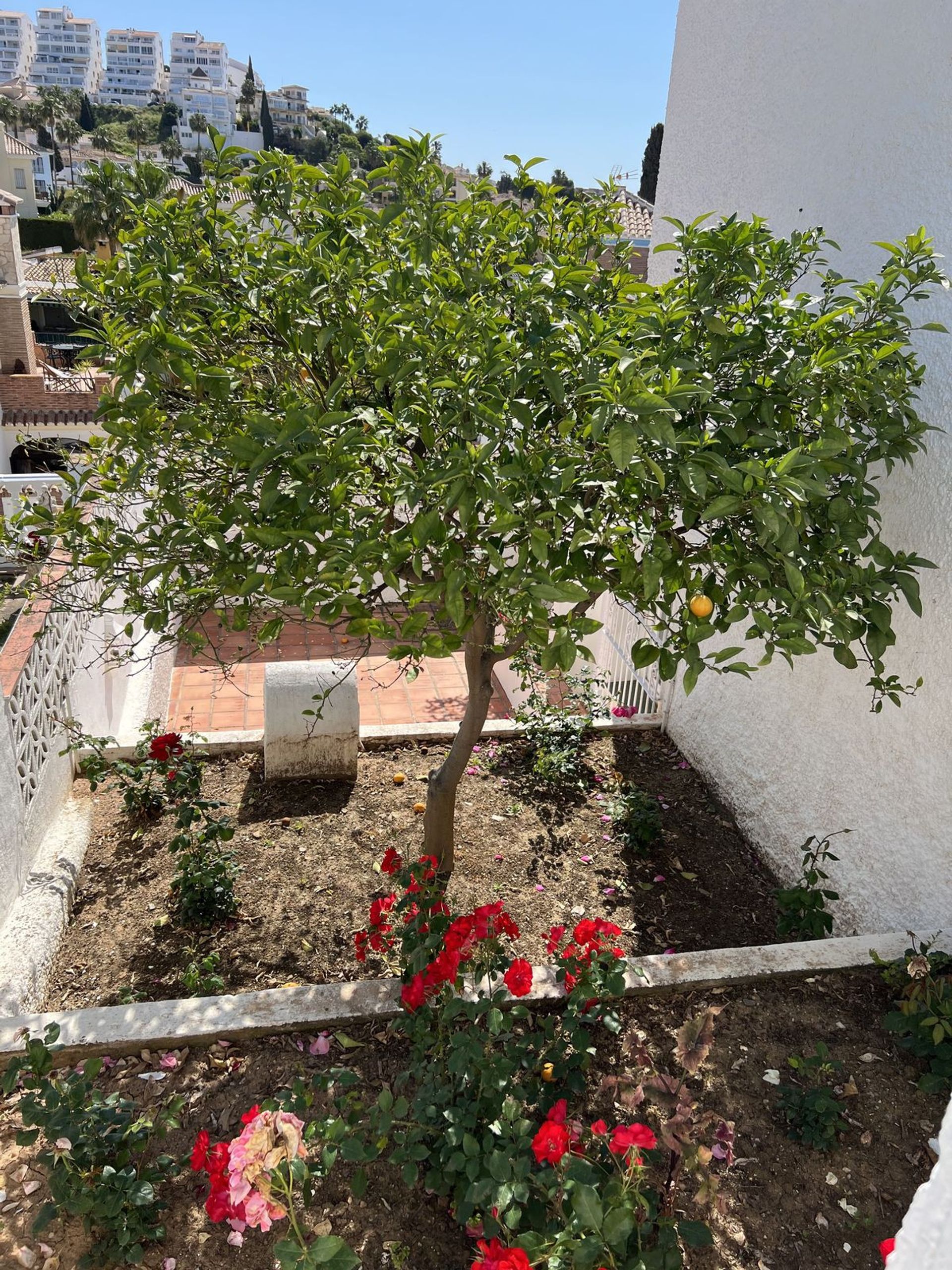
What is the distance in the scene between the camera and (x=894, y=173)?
303 centimetres

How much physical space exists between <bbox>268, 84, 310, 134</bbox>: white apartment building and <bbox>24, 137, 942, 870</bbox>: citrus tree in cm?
16074

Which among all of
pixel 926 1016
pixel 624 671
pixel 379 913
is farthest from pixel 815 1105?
pixel 624 671

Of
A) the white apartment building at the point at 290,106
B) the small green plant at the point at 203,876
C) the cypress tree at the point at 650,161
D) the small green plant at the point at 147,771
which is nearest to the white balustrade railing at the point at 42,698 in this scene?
the small green plant at the point at 147,771

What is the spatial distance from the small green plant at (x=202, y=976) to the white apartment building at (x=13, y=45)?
9421 inches

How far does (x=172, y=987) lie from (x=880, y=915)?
255cm

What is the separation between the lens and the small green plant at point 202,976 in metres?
2.83

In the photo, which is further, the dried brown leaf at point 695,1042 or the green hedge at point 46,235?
the green hedge at point 46,235

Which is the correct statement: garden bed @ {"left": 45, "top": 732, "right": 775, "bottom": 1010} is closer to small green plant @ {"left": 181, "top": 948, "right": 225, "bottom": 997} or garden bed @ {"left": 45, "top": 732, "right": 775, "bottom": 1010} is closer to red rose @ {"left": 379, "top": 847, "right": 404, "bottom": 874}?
small green plant @ {"left": 181, "top": 948, "right": 225, "bottom": 997}

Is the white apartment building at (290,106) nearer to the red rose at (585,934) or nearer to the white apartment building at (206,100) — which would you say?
the white apartment building at (206,100)

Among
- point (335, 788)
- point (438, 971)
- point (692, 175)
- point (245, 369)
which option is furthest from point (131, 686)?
point (692, 175)

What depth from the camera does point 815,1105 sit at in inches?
89.0

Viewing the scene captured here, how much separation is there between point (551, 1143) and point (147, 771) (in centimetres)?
260

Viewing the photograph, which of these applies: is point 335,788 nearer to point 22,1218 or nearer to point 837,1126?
point 22,1218

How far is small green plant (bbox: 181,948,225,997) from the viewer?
9.28 feet
